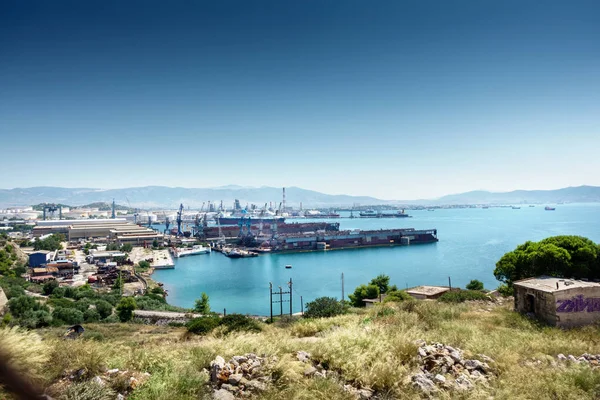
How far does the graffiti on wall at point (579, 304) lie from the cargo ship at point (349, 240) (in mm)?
33116

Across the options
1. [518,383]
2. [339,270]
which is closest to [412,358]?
[518,383]

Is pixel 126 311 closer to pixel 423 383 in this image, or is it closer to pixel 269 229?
pixel 423 383

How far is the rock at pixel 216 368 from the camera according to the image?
3.11 m

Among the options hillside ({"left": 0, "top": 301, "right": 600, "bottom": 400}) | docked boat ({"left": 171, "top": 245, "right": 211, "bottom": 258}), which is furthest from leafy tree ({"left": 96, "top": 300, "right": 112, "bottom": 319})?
docked boat ({"left": 171, "top": 245, "right": 211, "bottom": 258})

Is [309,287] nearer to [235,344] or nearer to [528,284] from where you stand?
[528,284]

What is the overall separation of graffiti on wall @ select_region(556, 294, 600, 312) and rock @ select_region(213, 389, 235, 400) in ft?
17.9

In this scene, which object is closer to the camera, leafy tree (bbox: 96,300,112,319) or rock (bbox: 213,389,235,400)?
rock (bbox: 213,389,235,400)

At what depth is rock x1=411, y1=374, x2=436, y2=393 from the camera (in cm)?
311

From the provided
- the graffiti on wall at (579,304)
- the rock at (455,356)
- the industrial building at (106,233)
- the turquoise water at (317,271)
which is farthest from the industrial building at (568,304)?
the industrial building at (106,233)

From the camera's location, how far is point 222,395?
2.90 meters

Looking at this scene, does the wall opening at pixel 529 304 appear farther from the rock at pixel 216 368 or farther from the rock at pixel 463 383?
the rock at pixel 216 368

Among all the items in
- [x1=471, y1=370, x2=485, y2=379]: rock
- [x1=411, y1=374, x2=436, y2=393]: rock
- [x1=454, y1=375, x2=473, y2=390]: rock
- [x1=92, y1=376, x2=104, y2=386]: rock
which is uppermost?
[x1=92, y1=376, x2=104, y2=386]: rock

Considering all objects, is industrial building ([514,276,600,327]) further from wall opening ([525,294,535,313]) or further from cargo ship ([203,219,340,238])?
cargo ship ([203,219,340,238])

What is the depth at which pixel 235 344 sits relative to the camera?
378 cm
